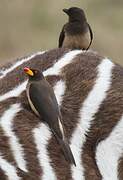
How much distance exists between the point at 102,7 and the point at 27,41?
268 cm

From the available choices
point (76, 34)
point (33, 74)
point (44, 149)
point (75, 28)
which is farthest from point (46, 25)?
point (44, 149)

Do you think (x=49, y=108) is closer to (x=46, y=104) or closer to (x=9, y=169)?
(x=46, y=104)

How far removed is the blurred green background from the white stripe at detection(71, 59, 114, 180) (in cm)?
679

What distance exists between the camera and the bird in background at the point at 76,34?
709 cm

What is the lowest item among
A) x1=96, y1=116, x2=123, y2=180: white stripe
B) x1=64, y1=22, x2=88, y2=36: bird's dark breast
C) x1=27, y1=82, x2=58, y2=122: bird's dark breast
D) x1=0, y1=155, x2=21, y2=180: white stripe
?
x1=64, y1=22, x2=88, y2=36: bird's dark breast

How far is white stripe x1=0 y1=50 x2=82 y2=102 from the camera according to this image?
4.75 metres

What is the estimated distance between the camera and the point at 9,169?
389cm

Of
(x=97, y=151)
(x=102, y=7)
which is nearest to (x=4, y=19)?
(x=102, y=7)

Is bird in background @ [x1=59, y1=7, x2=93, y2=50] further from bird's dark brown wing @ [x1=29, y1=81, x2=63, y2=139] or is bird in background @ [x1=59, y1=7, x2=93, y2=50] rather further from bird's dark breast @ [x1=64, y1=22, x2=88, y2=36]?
bird's dark brown wing @ [x1=29, y1=81, x2=63, y2=139]

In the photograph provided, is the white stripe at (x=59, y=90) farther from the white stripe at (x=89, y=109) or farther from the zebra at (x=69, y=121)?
the white stripe at (x=89, y=109)

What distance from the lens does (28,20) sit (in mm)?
15148

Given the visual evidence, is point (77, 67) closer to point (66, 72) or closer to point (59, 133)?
point (66, 72)

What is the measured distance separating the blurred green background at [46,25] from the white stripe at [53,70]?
661 cm

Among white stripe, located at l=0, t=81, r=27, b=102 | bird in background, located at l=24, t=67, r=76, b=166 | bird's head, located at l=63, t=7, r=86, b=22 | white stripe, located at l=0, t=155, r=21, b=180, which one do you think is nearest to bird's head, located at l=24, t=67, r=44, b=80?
bird in background, located at l=24, t=67, r=76, b=166
